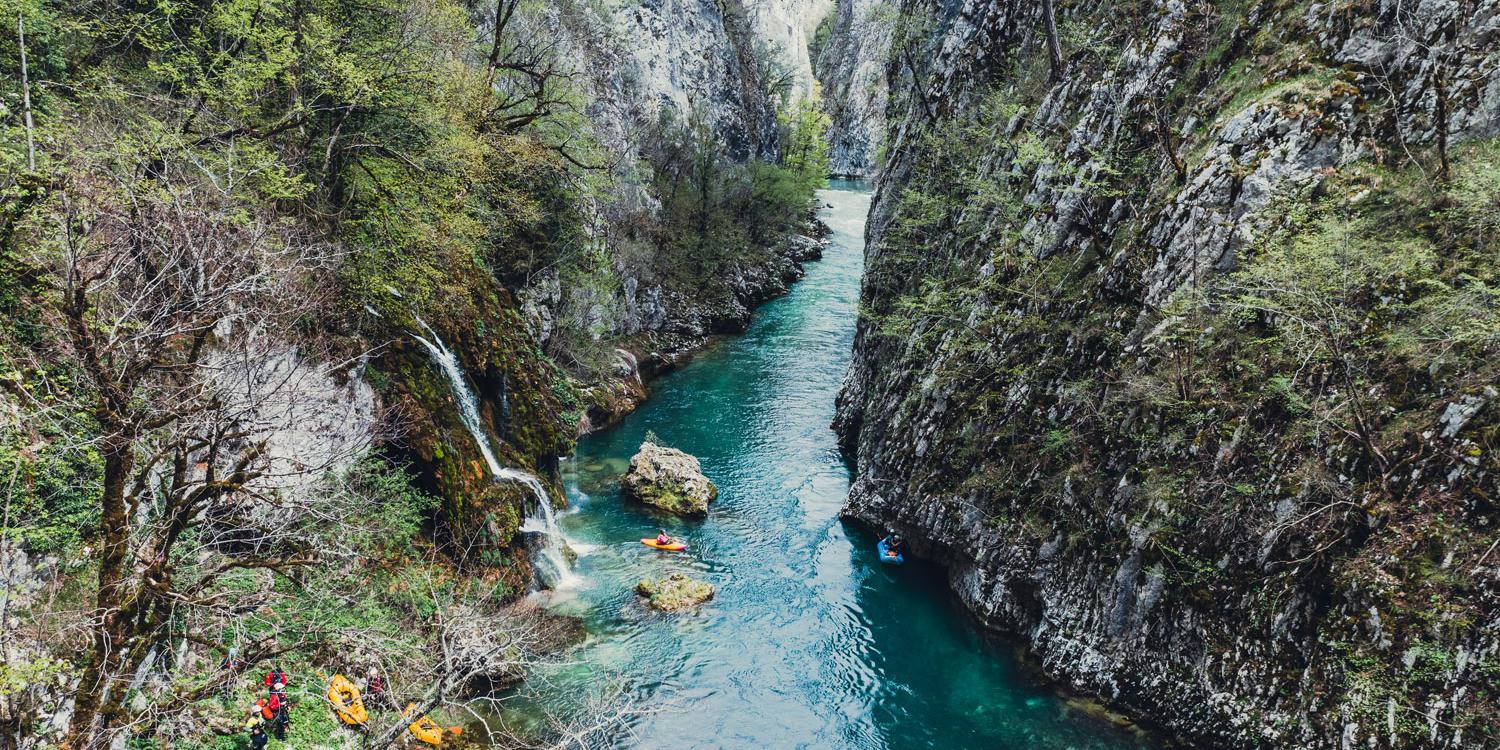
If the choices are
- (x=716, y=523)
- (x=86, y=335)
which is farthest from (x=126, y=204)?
(x=716, y=523)

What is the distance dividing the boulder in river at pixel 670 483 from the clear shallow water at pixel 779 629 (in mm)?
576

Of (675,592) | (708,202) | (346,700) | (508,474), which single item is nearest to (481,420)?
(508,474)

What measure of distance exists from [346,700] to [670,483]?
1392cm

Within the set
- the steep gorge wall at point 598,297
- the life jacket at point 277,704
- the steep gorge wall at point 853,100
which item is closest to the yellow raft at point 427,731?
the life jacket at point 277,704

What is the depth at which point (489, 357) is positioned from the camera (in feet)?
76.3

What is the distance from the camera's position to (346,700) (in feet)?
43.1

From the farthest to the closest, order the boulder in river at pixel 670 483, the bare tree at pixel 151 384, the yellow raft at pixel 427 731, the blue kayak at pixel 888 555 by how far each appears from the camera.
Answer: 1. the boulder in river at pixel 670 483
2. the blue kayak at pixel 888 555
3. the yellow raft at pixel 427 731
4. the bare tree at pixel 151 384

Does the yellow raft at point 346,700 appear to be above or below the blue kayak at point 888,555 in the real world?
above

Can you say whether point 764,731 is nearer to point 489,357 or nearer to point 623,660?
Result: point 623,660

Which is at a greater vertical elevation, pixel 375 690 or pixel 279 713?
pixel 279 713

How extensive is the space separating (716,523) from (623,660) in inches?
319

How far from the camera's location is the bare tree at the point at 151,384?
810 centimetres

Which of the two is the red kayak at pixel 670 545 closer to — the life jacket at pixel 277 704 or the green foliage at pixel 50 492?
the life jacket at pixel 277 704

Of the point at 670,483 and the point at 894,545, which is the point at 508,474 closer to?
the point at 670,483
